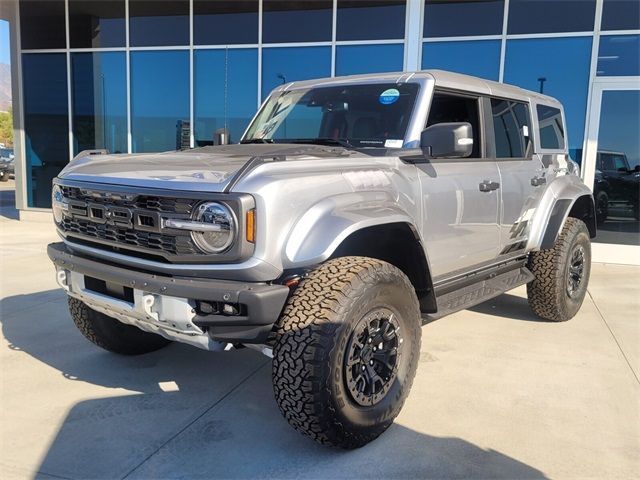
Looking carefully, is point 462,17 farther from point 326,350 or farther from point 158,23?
point 326,350

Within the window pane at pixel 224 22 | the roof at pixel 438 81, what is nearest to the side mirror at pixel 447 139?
the roof at pixel 438 81

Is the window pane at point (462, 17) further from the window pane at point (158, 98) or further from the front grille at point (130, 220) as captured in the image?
the front grille at point (130, 220)

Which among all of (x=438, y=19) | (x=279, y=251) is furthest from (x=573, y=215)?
(x=438, y=19)

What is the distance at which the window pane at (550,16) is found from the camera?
8.22 m

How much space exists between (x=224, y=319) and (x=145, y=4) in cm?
1014

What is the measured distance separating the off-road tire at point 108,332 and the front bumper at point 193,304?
94 centimetres

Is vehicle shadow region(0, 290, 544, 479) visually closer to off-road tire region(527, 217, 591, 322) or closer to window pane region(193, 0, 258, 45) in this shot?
off-road tire region(527, 217, 591, 322)

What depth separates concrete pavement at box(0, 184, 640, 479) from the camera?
2.72 m

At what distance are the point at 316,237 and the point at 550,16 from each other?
7.51 meters

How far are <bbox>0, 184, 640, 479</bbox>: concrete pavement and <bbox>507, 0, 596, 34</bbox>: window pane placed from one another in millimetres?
5219

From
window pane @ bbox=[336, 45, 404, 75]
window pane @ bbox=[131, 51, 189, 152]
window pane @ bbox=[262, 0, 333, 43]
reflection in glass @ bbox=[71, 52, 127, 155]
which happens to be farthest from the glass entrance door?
reflection in glass @ bbox=[71, 52, 127, 155]

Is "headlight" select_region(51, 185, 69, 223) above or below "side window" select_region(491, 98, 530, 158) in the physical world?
below

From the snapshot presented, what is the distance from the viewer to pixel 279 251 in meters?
2.57

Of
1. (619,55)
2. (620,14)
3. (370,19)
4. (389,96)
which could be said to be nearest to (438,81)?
(389,96)
